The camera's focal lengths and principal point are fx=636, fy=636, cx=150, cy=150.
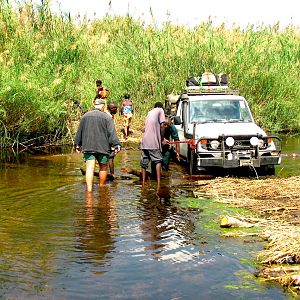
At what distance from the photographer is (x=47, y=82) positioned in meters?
18.5

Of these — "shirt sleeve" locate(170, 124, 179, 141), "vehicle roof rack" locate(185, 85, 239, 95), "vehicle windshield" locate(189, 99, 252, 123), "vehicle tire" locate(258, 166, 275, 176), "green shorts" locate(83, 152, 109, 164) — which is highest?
"vehicle roof rack" locate(185, 85, 239, 95)

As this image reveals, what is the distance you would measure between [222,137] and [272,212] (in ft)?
12.8

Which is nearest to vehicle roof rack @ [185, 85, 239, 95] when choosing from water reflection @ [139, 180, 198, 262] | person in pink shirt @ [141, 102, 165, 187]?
person in pink shirt @ [141, 102, 165, 187]

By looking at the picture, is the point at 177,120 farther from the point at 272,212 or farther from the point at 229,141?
the point at 272,212

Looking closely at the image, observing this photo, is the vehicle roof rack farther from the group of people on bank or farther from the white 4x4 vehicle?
the group of people on bank

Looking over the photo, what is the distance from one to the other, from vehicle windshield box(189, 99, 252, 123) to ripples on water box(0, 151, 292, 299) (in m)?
3.53

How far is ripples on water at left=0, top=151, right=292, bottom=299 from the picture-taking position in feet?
19.1

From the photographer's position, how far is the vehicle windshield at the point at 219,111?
1448 cm

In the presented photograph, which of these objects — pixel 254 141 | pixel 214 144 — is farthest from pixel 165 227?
pixel 254 141

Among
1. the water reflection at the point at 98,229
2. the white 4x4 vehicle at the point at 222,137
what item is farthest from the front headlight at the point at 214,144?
the water reflection at the point at 98,229

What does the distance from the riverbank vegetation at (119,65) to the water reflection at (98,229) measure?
7.49 metres

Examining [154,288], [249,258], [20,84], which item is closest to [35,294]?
[154,288]

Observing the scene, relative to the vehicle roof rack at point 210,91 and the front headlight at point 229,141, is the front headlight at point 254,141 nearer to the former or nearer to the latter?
the front headlight at point 229,141

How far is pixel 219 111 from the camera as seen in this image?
14.6 meters
